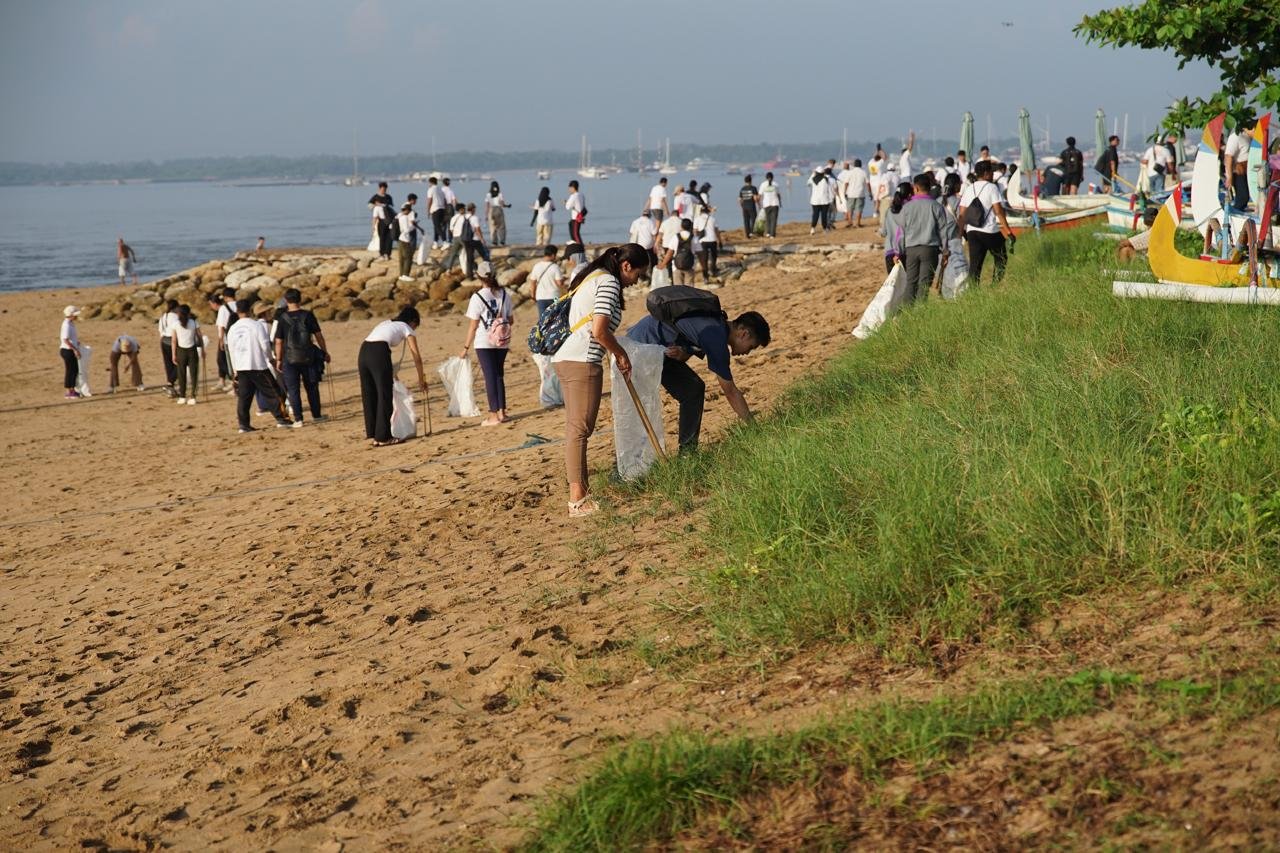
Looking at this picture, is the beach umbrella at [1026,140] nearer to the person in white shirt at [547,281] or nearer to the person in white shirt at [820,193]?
the person in white shirt at [820,193]

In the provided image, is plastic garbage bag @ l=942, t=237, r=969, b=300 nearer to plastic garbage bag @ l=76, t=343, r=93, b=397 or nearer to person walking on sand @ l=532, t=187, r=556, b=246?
plastic garbage bag @ l=76, t=343, r=93, b=397

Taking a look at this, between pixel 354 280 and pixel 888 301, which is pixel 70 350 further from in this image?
pixel 888 301

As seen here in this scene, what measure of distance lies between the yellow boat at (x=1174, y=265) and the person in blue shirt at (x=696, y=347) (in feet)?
14.5

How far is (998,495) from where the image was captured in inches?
222

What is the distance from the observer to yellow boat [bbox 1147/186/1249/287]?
1076 centimetres

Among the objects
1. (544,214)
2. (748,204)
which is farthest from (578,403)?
(748,204)

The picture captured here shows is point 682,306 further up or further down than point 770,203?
further down

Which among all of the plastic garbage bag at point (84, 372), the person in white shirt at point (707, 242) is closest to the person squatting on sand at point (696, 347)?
the plastic garbage bag at point (84, 372)

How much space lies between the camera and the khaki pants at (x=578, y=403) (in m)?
7.99

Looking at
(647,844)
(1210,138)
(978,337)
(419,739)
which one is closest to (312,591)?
(419,739)

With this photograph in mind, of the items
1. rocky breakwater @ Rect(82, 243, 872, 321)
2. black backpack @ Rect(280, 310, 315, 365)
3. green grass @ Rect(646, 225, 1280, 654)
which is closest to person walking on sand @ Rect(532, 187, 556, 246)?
rocky breakwater @ Rect(82, 243, 872, 321)

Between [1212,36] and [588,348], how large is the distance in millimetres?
4148

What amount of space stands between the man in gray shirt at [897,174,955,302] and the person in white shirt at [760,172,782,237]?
61.7ft

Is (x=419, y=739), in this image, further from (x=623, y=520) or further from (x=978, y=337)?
(x=978, y=337)
